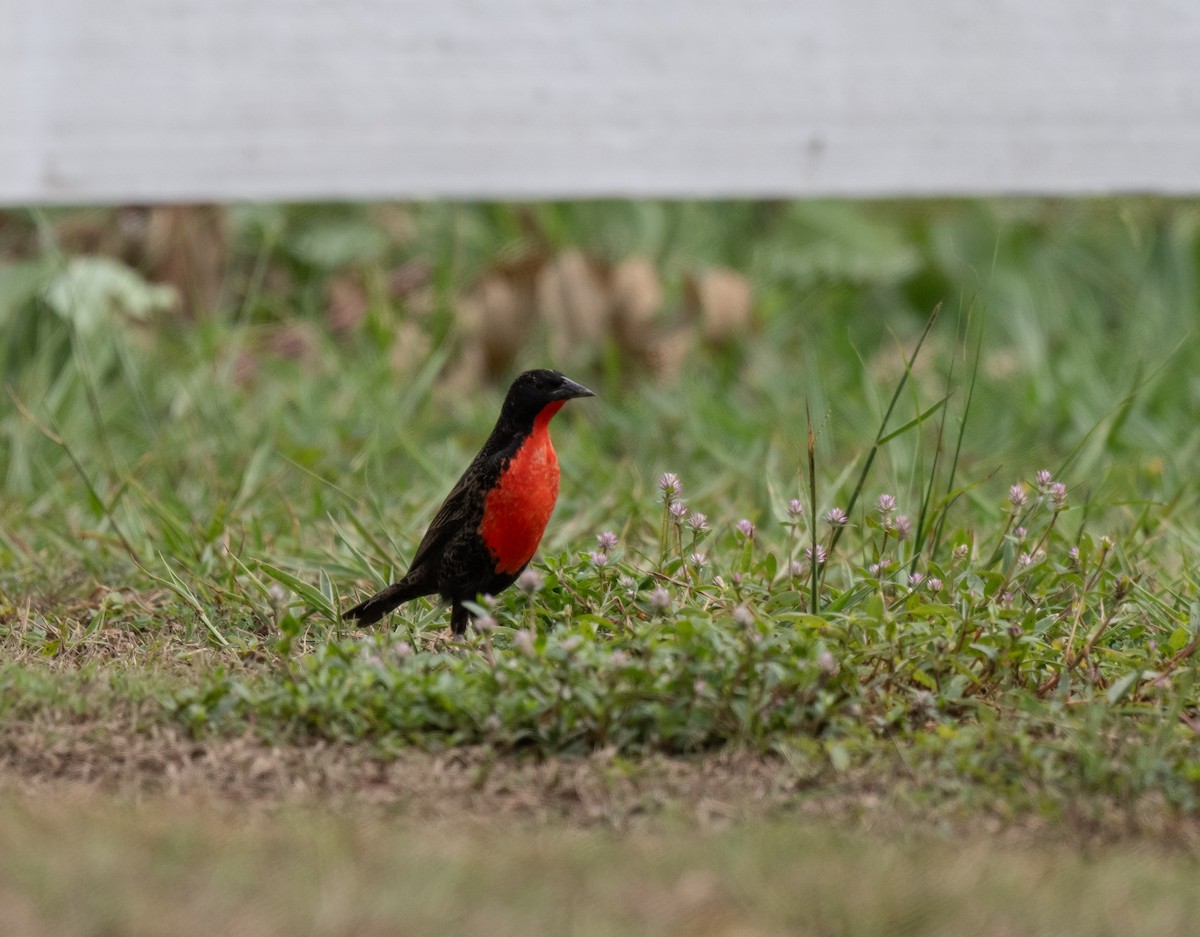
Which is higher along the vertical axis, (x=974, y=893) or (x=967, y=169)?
(x=967, y=169)

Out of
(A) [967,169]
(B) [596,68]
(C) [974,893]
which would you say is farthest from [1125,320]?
(C) [974,893]

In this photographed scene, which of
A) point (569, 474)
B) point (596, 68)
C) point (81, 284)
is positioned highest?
point (596, 68)

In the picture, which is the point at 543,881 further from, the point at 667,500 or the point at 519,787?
the point at 667,500

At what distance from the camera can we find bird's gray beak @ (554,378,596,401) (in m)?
3.52

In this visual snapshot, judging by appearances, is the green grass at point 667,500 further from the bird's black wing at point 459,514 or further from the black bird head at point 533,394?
the black bird head at point 533,394

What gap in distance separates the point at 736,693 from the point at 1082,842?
68 cm

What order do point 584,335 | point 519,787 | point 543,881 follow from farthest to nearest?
point 584,335 < point 519,787 < point 543,881

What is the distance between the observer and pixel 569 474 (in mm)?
5062

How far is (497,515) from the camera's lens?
338 centimetres

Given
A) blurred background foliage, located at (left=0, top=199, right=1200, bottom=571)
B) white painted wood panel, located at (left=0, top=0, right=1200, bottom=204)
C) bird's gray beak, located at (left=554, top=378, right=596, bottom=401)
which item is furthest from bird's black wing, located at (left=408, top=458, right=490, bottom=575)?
white painted wood panel, located at (left=0, top=0, right=1200, bottom=204)

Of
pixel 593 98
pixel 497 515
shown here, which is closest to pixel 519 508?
pixel 497 515

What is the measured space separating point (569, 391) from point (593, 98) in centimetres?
287

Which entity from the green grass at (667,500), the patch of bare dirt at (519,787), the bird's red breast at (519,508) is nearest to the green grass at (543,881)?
the patch of bare dirt at (519,787)

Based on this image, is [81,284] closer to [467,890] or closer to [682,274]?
[682,274]
